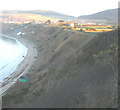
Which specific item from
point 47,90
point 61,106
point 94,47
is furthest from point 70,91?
point 94,47

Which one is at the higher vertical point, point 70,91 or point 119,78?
point 119,78

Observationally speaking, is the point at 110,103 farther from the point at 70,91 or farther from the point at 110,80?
the point at 70,91

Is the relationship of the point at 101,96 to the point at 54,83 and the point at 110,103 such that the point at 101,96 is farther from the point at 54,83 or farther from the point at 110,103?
the point at 54,83

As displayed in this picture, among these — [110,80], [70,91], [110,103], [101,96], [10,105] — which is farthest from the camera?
[10,105]

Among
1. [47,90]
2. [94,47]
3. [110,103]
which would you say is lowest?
[47,90]

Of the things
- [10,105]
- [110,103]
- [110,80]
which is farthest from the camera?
[10,105]

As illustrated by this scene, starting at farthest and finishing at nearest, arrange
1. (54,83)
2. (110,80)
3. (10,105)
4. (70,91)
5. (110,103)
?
1. (54,83)
2. (10,105)
3. (70,91)
4. (110,80)
5. (110,103)

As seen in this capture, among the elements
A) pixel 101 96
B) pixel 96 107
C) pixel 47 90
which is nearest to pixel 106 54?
pixel 101 96

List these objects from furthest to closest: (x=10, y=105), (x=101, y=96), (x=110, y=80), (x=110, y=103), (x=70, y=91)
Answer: (x=10, y=105) → (x=70, y=91) → (x=110, y=80) → (x=101, y=96) → (x=110, y=103)

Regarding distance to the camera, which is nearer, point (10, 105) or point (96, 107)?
point (96, 107)
